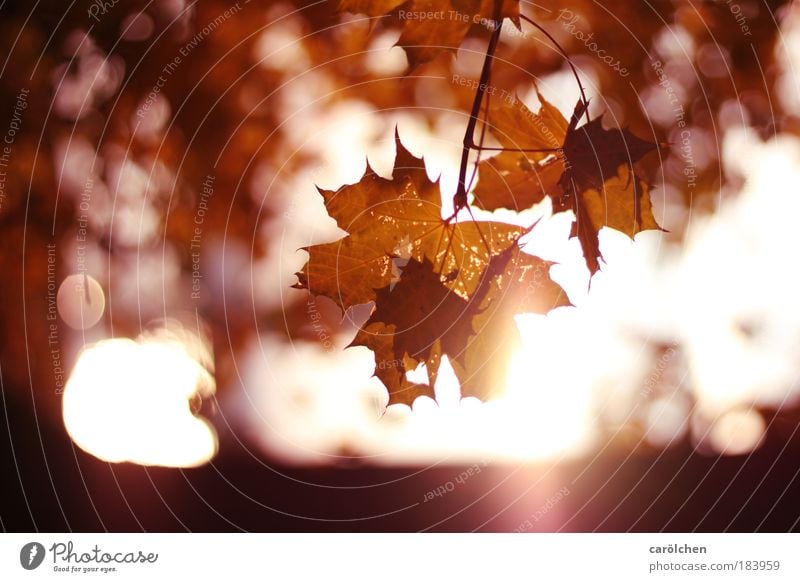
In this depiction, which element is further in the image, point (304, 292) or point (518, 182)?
point (304, 292)

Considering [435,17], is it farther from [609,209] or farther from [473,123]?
[609,209]

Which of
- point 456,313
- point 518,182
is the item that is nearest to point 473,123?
point 518,182

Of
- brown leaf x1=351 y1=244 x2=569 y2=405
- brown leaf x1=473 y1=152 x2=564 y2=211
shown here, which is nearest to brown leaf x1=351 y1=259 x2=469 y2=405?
brown leaf x1=351 y1=244 x2=569 y2=405

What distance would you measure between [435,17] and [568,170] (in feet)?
0.71

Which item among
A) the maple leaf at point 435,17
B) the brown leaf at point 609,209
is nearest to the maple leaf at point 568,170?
the brown leaf at point 609,209

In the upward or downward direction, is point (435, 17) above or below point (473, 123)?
above

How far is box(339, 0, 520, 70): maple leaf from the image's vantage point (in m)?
0.63

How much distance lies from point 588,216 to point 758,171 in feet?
1.06

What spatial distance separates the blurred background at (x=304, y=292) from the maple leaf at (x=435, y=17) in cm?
5

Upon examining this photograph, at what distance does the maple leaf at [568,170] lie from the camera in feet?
2.03

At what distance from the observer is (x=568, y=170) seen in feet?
2.03

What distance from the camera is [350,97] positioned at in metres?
0.75

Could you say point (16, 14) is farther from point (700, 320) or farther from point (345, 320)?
point (700, 320)
